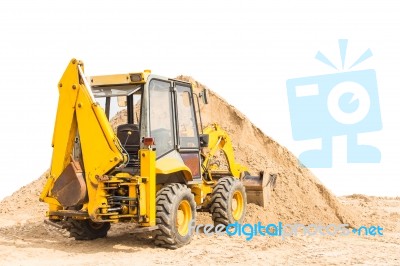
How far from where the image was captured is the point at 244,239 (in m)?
9.87

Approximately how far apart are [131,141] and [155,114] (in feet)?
2.21

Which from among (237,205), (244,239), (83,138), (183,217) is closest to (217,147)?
(237,205)

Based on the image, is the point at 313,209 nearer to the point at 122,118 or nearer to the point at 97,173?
the point at 122,118

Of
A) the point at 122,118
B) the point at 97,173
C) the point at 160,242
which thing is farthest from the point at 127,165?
the point at 122,118

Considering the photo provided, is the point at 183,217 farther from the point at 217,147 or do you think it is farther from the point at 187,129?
the point at 217,147

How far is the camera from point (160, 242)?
28.6 feet

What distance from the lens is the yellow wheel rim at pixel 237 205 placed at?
11159 mm

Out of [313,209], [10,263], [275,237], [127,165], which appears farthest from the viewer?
[313,209]

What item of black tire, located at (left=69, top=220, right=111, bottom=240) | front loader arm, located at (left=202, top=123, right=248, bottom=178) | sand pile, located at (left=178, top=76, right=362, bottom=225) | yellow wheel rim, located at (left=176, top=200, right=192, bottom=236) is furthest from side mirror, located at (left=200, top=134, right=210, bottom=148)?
black tire, located at (left=69, top=220, right=111, bottom=240)

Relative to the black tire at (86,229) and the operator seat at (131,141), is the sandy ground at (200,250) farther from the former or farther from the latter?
the operator seat at (131,141)

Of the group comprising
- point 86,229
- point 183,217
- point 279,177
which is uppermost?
point 279,177

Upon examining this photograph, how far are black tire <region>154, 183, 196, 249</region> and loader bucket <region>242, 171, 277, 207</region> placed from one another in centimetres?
306

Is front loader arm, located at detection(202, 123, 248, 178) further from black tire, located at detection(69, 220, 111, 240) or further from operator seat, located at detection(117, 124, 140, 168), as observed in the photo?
black tire, located at detection(69, 220, 111, 240)

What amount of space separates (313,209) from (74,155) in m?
6.18
